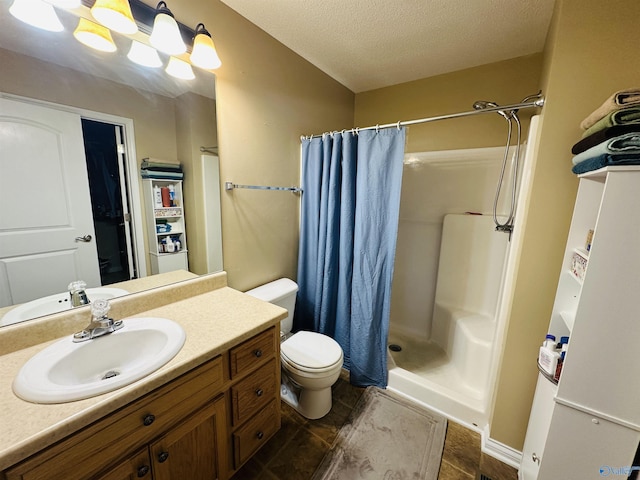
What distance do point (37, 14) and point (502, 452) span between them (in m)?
2.80

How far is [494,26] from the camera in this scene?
1.44m

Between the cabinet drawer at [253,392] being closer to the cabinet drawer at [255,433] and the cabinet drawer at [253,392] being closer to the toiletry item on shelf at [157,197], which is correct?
the cabinet drawer at [255,433]

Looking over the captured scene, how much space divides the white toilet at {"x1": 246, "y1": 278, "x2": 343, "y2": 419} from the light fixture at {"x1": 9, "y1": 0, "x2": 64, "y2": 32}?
4.80 feet

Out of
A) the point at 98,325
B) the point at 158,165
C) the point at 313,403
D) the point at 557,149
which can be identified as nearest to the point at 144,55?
the point at 158,165

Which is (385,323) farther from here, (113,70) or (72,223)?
(113,70)

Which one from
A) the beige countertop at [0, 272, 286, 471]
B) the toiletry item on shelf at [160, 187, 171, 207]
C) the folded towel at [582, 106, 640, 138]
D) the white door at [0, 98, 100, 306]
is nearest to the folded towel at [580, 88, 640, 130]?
the folded towel at [582, 106, 640, 138]

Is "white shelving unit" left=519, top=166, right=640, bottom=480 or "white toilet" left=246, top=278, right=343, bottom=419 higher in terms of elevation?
"white shelving unit" left=519, top=166, right=640, bottom=480

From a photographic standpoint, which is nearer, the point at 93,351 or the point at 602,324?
the point at 602,324

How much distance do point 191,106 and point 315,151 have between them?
32.7 inches

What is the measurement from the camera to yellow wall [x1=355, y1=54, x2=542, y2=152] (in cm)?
175

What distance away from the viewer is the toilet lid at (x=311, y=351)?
1.45m

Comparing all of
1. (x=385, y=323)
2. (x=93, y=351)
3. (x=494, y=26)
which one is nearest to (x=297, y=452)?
(x=385, y=323)

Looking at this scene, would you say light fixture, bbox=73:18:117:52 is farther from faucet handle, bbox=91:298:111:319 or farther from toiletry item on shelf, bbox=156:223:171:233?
faucet handle, bbox=91:298:111:319

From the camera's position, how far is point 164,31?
1092 millimetres
